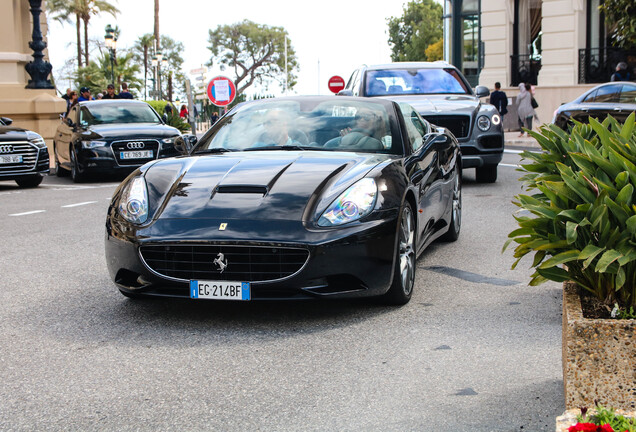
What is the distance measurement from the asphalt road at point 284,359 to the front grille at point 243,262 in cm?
32

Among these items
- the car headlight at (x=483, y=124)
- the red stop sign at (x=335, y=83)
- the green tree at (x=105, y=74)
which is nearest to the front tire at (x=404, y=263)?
the car headlight at (x=483, y=124)

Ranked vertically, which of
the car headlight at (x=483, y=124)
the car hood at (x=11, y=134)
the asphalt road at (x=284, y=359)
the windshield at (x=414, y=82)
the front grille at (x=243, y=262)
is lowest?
the asphalt road at (x=284, y=359)

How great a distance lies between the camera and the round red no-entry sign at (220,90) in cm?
2633

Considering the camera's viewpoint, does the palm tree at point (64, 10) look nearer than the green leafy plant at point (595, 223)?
No

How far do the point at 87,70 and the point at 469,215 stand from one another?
178 feet

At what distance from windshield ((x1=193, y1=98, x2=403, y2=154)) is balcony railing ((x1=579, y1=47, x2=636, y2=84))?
23729 mm

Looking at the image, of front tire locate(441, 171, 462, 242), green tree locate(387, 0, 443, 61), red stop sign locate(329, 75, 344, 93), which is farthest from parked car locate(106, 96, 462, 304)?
green tree locate(387, 0, 443, 61)

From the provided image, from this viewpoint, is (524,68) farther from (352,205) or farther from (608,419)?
(608,419)

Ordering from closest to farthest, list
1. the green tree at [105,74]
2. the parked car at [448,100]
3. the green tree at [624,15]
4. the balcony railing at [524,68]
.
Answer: the parked car at [448,100] < the green tree at [624,15] < the balcony railing at [524,68] < the green tree at [105,74]

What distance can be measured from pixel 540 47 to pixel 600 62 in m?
3.85

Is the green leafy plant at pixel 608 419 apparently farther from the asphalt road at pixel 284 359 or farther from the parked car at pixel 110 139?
the parked car at pixel 110 139

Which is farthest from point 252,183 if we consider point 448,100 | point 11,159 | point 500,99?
point 500,99

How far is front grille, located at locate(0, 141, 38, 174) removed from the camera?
15977 millimetres

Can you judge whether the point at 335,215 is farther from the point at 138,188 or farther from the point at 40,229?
the point at 40,229
